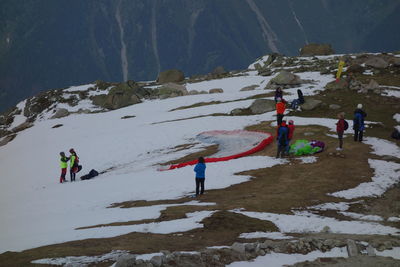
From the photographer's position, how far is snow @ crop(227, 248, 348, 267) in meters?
14.3

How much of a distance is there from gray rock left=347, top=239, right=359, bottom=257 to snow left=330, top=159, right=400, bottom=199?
344 inches

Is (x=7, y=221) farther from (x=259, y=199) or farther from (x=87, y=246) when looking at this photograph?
(x=259, y=199)

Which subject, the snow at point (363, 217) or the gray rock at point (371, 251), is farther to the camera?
the snow at point (363, 217)

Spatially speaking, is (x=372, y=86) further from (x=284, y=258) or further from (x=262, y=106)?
(x=284, y=258)

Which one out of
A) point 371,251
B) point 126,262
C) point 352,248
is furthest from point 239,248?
point 371,251

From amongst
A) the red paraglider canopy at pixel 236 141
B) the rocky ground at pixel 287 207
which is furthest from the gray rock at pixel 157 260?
the red paraglider canopy at pixel 236 141

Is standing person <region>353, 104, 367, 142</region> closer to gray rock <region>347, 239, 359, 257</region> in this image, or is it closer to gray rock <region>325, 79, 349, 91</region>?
gray rock <region>325, 79, 349, 91</region>

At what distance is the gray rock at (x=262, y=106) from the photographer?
48406mm

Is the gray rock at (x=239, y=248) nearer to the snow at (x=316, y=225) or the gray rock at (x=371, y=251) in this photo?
the snow at (x=316, y=225)

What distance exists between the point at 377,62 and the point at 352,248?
57787 millimetres

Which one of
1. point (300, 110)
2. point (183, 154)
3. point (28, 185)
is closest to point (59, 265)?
point (183, 154)

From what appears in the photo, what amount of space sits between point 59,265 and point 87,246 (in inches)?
91.2

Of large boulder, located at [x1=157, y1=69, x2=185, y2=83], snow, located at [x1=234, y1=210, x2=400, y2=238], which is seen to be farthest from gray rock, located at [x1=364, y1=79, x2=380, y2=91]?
large boulder, located at [x1=157, y1=69, x2=185, y2=83]

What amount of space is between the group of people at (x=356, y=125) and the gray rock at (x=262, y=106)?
45.9 ft
